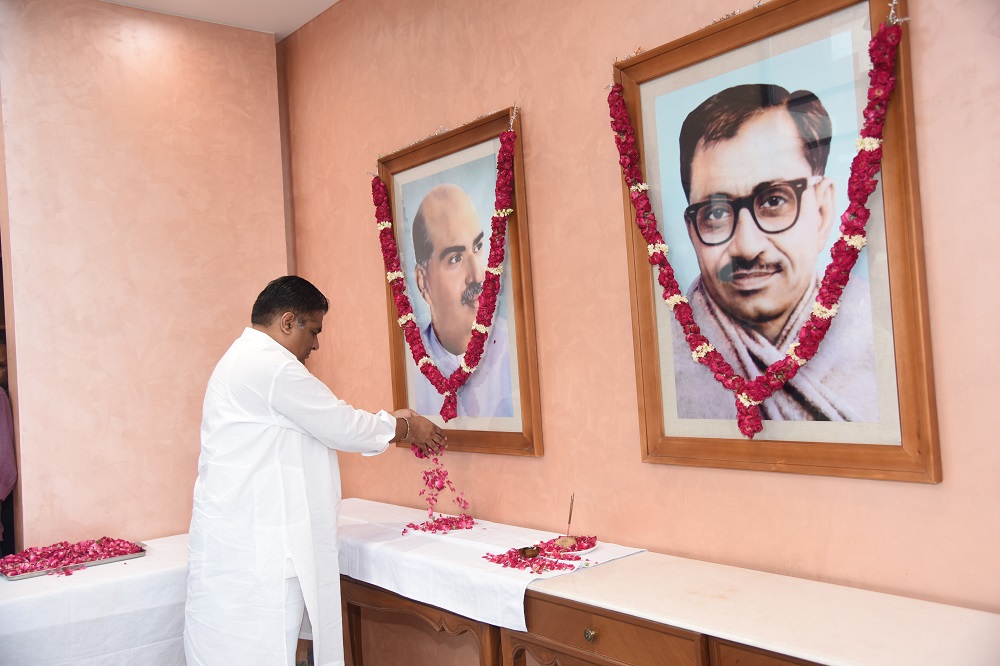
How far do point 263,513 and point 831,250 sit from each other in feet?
6.68

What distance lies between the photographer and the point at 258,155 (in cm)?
469

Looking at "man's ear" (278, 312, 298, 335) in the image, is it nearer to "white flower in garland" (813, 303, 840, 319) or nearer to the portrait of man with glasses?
the portrait of man with glasses

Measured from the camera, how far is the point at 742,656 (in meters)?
2.03

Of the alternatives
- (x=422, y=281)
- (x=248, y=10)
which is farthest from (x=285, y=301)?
(x=248, y=10)

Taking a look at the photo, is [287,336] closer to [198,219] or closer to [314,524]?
[314,524]

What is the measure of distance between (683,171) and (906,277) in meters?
0.81

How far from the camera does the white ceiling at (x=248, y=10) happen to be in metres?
4.35

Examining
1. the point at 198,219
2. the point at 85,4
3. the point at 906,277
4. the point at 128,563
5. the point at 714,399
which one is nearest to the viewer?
the point at 906,277

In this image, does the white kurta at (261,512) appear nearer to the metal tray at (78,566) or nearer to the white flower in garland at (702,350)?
the metal tray at (78,566)

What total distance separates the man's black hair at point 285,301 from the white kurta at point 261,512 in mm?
104

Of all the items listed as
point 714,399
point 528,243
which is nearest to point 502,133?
point 528,243

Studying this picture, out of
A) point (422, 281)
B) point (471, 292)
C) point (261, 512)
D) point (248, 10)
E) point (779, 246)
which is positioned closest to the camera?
point (779, 246)

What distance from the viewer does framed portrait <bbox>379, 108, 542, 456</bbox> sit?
341 centimetres

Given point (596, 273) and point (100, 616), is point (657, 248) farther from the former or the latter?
point (100, 616)
